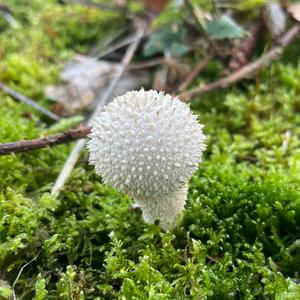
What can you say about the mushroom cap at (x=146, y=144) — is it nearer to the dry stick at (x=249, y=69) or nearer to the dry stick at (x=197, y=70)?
the dry stick at (x=249, y=69)

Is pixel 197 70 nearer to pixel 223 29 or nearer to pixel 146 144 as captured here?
pixel 223 29

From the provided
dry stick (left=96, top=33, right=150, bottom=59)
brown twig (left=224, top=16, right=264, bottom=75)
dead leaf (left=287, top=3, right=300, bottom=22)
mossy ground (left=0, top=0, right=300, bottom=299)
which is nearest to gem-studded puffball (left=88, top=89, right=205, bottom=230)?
mossy ground (left=0, top=0, right=300, bottom=299)

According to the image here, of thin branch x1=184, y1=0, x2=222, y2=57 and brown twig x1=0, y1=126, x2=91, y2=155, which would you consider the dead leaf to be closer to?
thin branch x1=184, y1=0, x2=222, y2=57

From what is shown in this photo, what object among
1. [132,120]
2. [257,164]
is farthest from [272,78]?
[132,120]

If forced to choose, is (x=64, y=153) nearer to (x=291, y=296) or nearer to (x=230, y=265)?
(x=230, y=265)

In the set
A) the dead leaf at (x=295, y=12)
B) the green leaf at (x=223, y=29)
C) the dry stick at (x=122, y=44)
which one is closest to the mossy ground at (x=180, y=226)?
the green leaf at (x=223, y=29)

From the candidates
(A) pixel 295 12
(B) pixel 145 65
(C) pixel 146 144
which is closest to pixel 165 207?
(C) pixel 146 144
